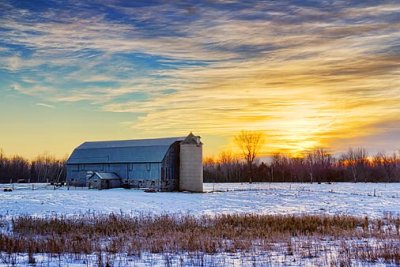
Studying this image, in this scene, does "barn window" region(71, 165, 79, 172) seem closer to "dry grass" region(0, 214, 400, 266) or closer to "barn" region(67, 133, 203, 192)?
"barn" region(67, 133, 203, 192)

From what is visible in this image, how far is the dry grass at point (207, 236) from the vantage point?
14297 millimetres

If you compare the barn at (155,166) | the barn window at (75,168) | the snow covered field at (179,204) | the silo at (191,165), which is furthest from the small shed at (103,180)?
the snow covered field at (179,204)

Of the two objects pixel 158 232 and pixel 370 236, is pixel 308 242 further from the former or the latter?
pixel 158 232

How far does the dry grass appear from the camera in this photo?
14.3m

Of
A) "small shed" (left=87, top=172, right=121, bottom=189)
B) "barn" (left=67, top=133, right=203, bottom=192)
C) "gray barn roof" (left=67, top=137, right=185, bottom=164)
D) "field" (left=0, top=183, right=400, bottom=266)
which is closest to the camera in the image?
"field" (left=0, top=183, right=400, bottom=266)

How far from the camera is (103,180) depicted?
5584cm

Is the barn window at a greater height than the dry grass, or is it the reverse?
the barn window

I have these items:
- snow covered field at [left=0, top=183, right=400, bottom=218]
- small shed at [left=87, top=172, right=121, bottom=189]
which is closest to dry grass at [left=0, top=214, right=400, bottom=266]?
snow covered field at [left=0, top=183, right=400, bottom=218]

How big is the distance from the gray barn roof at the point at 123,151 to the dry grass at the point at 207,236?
112 ft

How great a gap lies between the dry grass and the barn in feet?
108

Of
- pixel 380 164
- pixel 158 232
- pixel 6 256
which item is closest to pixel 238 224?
pixel 158 232

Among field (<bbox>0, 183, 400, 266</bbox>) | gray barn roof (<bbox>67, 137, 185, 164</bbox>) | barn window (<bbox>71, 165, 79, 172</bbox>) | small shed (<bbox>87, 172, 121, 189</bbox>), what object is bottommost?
field (<bbox>0, 183, 400, 266</bbox>)

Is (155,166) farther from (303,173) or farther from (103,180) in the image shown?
(303,173)

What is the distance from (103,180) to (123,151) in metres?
5.13
